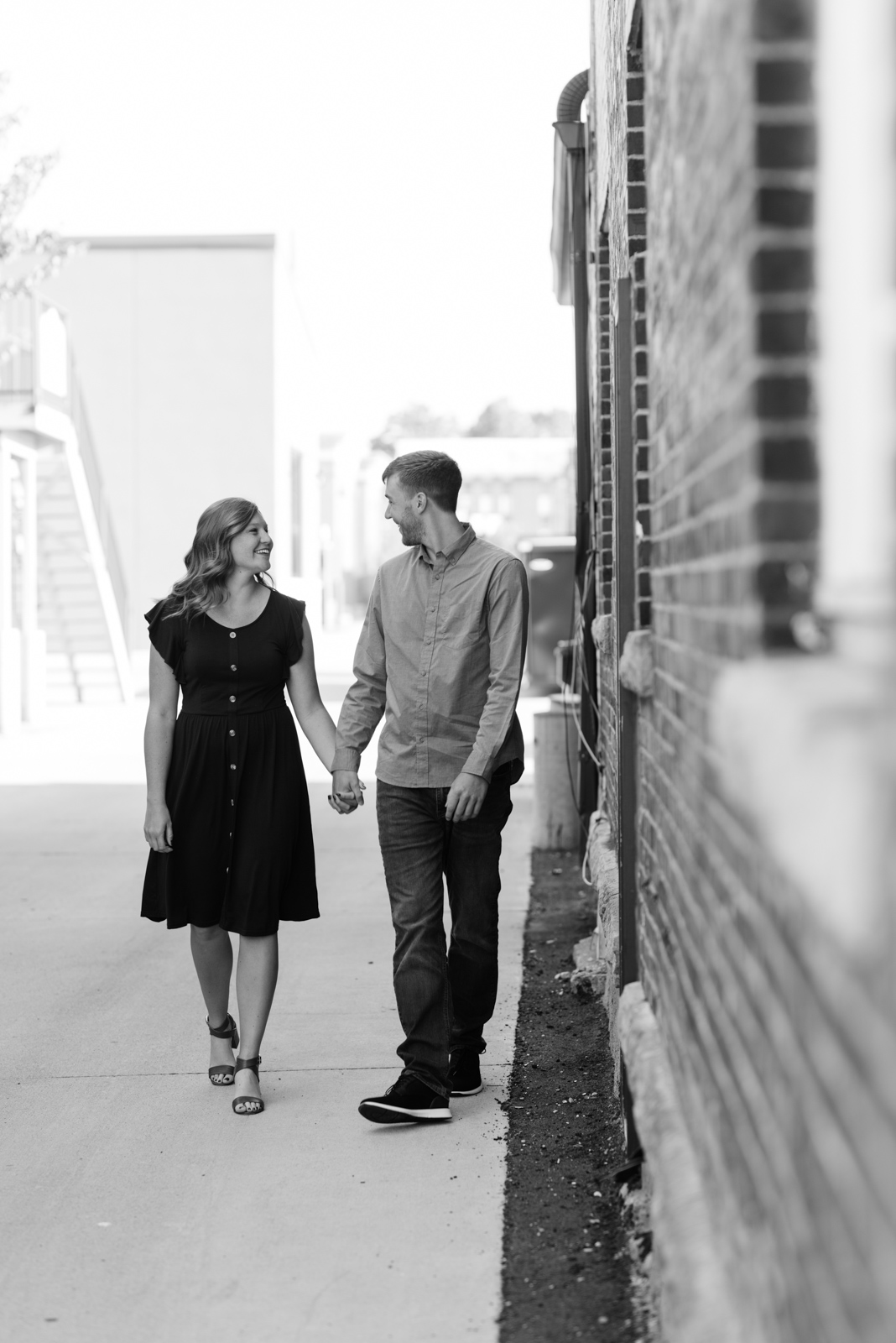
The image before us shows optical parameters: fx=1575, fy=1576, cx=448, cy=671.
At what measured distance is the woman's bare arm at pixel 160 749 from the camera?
507cm

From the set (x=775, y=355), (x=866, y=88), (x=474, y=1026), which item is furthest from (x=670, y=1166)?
(x=474, y=1026)

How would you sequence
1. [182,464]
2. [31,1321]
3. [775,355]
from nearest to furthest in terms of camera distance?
1. [775,355]
2. [31,1321]
3. [182,464]

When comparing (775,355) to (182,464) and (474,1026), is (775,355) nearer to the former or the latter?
(474,1026)

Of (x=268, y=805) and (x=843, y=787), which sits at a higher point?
(x=843, y=787)

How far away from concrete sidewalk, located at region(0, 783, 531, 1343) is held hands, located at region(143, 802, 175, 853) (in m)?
0.83

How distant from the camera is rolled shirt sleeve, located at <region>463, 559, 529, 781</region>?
15.9ft

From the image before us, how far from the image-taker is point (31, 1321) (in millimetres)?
3545

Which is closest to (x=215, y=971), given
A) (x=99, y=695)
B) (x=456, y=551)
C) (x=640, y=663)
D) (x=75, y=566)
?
(x=456, y=551)

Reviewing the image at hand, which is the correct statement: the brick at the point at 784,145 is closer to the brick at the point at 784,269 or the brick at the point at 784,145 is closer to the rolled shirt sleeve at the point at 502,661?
the brick at the point at 784,269

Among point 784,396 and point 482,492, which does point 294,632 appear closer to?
point 784,396

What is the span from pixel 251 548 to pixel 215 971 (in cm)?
140

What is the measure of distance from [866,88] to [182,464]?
3165 cm

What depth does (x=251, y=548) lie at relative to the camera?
16.7 feet

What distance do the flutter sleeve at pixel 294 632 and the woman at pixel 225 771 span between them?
0.03 m
